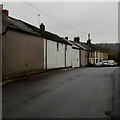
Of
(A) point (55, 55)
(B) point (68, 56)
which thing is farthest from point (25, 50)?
(B) point (68, 56)

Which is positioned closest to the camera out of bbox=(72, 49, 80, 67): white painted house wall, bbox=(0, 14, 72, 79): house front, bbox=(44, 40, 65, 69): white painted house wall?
bbox=(0, 14, 72, 79): house front

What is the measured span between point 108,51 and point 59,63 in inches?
2888

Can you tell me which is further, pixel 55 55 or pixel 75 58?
pixel 75 58

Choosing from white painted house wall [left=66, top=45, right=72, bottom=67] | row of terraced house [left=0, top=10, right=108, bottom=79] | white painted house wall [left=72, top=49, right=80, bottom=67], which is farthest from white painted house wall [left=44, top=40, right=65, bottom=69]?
white painted house wall [left=72, top=49, right=80, bottom=67]

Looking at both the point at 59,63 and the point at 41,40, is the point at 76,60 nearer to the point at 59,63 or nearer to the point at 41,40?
the point at 59,63

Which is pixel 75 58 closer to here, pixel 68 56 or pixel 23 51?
pixel 68 56

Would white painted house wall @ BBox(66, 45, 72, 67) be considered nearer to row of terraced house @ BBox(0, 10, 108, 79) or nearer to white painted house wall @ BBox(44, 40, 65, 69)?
row of terraced house @ BBox(0, 10, 108, 79)

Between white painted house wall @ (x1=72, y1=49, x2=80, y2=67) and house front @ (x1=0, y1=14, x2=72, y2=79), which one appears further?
white painted house wall @ (x1=72, y1=49, x2=80, y2=67)

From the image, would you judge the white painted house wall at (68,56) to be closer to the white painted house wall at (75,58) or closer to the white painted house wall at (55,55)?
the white painted house wall at (75,58)

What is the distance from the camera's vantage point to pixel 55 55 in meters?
34.7

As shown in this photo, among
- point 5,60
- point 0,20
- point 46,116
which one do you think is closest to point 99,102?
point 46,116

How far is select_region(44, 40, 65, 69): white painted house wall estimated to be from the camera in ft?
105

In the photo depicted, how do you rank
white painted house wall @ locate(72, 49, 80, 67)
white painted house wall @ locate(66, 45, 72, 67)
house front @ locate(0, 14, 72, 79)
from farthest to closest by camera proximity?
white painted house wall @ locate(72, 49, 80, 67)
white painted house wall @ locate(66, 45, 72, 67)
house front @ locate(0, 14, 72, 79)

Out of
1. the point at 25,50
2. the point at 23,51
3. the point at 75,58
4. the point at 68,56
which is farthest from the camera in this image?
the point at 75,58
